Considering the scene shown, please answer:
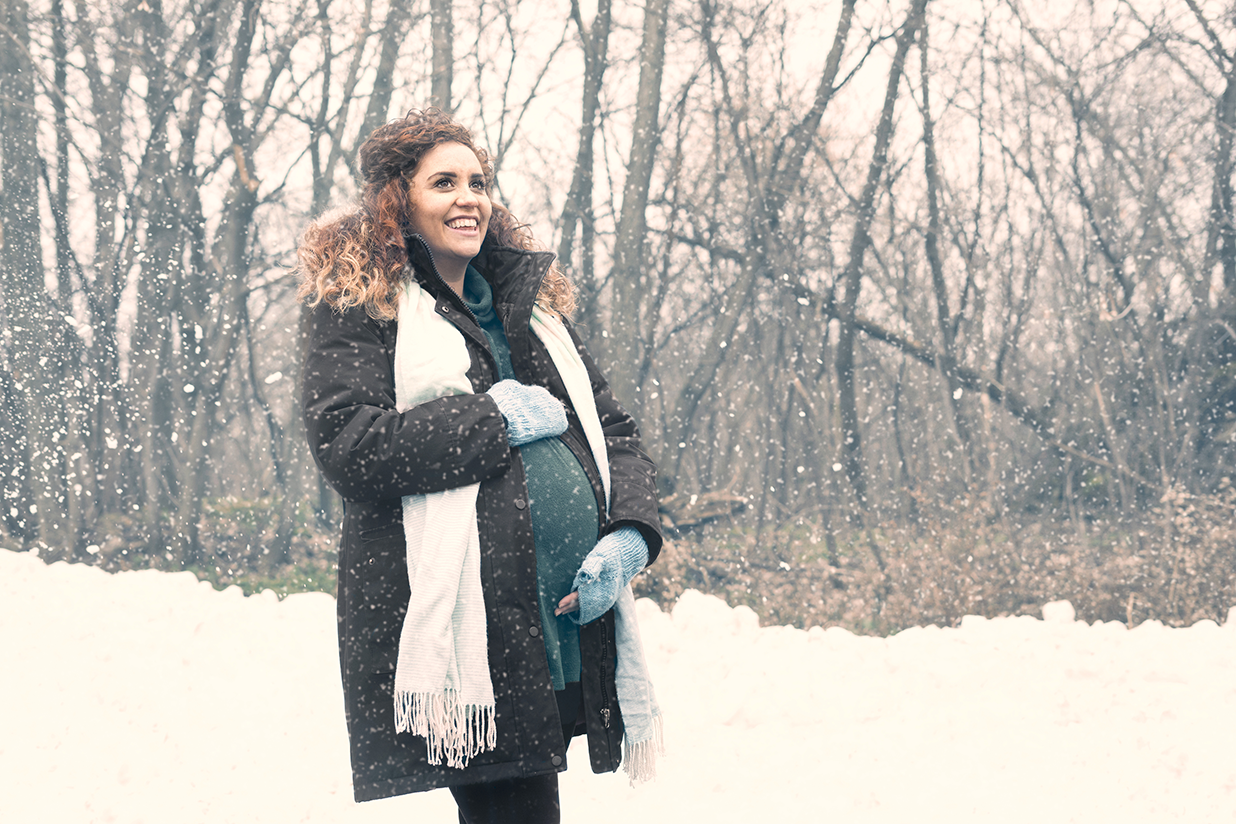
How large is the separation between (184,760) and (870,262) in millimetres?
5306

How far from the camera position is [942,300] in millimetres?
6676

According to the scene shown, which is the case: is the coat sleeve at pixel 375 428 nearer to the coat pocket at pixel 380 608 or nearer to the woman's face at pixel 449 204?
the coat pocket at pixel 380 608

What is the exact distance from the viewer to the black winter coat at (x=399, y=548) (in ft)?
6.28

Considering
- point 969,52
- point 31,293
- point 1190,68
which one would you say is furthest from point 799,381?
point 31,293

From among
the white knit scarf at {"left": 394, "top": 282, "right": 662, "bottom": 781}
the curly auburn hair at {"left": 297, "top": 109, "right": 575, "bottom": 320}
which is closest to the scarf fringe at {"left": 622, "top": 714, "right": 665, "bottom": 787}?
the white knit scarf at {"left": 394, "top": 282, "right": 662, "bottom": 781}

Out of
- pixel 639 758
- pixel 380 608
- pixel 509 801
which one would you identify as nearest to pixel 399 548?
pixel 380 608

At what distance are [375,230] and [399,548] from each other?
764mm

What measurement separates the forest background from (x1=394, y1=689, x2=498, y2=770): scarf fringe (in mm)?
4541

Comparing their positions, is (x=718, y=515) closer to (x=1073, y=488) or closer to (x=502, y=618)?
(x=1073, y=488)

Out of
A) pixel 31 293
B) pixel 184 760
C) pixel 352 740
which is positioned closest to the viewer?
pixel 352 740

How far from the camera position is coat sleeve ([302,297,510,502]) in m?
1.91

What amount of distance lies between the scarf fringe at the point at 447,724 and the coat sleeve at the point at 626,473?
529mm

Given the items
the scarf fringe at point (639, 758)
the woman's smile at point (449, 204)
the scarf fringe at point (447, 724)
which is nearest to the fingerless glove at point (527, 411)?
the woman's smile at point (449, 204)

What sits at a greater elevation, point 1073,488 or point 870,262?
point 870,262
